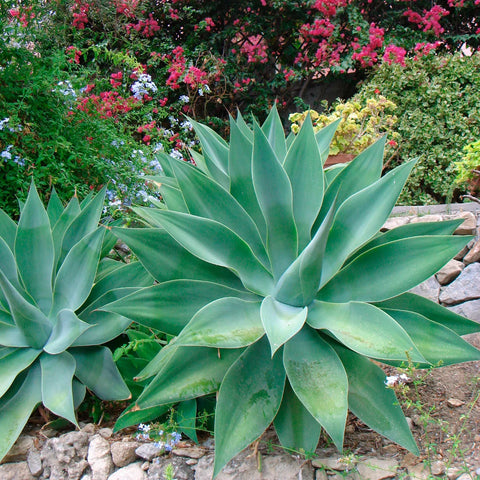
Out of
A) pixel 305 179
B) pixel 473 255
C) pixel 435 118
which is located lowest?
pixel 473 255

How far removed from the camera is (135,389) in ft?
5.53

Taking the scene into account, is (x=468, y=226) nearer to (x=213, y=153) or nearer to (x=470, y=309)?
(x=470, y=309)

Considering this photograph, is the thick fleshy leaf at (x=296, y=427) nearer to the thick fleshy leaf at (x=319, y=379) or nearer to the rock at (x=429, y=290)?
the thick fleshy leaf at (x=319, y=379)

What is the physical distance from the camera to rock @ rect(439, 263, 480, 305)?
2754 millimetres

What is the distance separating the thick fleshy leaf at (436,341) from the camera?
4.22 feet

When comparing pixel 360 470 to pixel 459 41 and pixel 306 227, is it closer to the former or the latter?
pixel 306 227

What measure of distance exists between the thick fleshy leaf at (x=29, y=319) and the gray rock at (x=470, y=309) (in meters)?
2.08

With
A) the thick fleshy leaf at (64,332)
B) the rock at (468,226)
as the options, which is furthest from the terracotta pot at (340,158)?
the thick fleshy leaf at (64,332)

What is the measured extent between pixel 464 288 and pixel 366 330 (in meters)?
1.83

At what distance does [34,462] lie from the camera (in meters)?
1.51

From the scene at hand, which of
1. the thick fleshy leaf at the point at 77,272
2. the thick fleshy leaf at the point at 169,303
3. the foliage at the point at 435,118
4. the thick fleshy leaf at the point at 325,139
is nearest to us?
the thick fleshy leaf at the point at 169,303

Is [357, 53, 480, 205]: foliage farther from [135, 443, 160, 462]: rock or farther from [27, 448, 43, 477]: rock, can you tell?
[27, 448, 43, 477]: rock

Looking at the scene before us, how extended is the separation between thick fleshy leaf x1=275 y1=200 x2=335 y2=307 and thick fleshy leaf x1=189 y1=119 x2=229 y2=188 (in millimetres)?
554


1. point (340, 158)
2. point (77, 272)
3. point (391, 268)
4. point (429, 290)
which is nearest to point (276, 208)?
point (391, 268)
